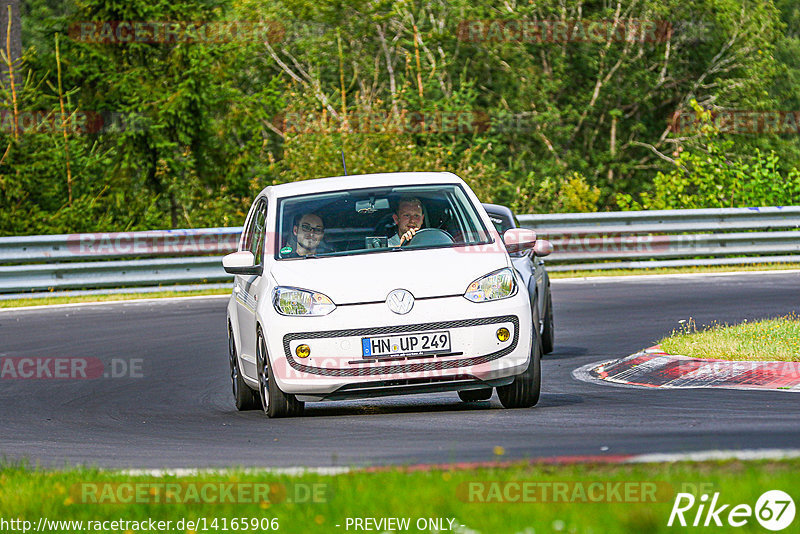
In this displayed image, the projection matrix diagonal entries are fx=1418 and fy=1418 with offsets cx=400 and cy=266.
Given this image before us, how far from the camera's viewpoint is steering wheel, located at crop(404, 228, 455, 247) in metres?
9.70

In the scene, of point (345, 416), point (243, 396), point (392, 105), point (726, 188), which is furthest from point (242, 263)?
point (392, 105)

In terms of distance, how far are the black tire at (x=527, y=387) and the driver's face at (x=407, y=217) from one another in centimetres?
127

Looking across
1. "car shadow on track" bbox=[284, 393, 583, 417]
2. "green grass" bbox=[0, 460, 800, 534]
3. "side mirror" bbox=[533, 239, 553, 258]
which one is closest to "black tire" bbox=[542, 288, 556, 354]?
"side mirror" bbox=[533, 239, 553, 258]

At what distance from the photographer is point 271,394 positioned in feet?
30.8

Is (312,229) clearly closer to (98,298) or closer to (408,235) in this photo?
(408,235)

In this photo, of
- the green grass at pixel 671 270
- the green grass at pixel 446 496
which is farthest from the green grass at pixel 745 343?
the green grass at pixel 671 270

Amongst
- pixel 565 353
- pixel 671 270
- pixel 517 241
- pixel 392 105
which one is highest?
pixel 517 241

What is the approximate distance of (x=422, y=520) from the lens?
5191 millimetres

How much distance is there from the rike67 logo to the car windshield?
4702mm

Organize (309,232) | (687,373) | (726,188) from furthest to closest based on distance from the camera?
(726,188) → (687,373) → (309,232)

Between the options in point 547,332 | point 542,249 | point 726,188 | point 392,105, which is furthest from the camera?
point 392,105

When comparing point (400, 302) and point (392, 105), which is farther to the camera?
point (392, 105)

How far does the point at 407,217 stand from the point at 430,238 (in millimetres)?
383

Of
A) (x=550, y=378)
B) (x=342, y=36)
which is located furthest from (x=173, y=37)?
(x=550, y=378)
